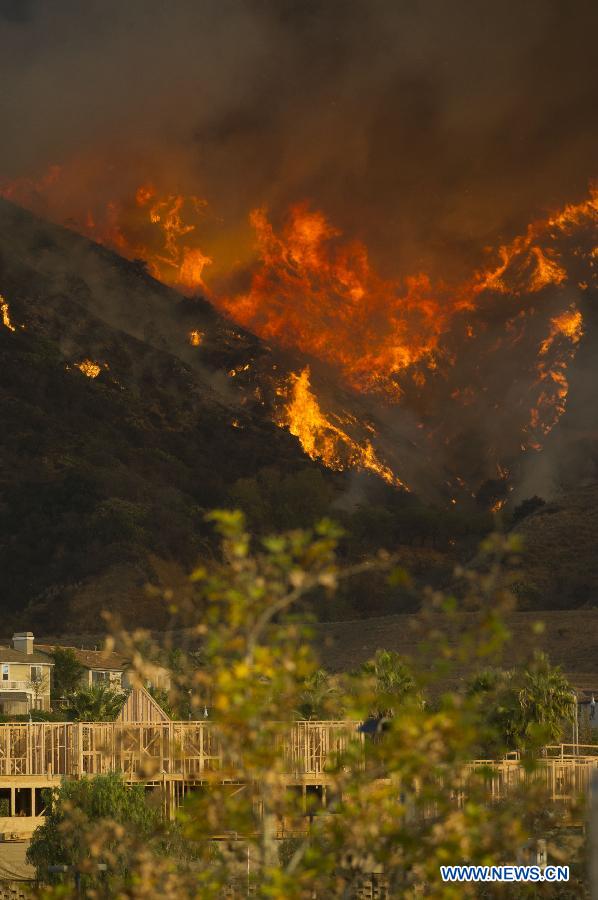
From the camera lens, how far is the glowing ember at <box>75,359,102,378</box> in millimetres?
189363

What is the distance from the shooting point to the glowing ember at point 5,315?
188 metres

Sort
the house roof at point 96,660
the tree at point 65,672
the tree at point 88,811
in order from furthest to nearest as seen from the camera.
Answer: the house roof at point 96,660, the tree at point 65,672, the tree at point 88,811

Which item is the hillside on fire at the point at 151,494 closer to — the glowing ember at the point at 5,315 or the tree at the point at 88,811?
the glowing ember at the point at 5,315

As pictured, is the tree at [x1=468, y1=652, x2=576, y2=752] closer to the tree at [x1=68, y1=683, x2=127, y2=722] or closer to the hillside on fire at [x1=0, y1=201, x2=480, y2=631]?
the tree at [x1=68, y1=683, x2=127, y2=722]

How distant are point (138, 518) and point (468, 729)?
144 metres

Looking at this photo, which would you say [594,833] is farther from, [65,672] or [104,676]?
[104,676]

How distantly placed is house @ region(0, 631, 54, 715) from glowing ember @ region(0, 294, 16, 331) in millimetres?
100746

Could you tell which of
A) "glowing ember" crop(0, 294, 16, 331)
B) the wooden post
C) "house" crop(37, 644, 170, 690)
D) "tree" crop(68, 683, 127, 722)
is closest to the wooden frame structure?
"tree" crop(68, 683, 127, 722)

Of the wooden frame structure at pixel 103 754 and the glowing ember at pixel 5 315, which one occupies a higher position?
the glowing ember at pixel 5 315

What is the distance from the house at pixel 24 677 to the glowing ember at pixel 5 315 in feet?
331

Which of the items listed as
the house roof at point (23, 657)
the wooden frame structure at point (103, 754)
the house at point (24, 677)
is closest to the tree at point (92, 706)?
the wooden frame structure at point (103, 754)

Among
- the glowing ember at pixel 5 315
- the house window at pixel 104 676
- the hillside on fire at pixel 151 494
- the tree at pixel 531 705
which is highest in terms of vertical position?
the glowing ember at pixel 5 315

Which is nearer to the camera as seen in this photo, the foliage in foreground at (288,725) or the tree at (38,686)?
the foliage in foreground at (288,725)

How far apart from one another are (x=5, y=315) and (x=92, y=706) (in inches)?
5512
